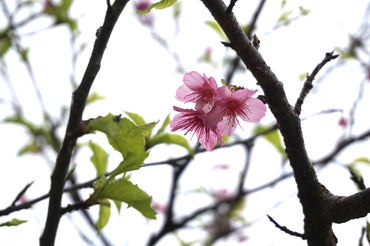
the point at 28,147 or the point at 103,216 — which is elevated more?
the point at 28,147

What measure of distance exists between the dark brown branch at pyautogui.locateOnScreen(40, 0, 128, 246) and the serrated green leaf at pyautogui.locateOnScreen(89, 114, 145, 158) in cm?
4

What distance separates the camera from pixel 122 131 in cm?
67

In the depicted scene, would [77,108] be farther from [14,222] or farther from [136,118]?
[136,118]

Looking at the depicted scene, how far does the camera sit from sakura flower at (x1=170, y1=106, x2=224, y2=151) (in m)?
1.03

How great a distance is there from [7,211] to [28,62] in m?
1.56

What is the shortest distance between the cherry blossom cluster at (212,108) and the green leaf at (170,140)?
0.16 metres

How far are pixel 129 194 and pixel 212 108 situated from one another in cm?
30

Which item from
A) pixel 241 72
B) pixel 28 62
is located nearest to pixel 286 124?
pixel 241 72

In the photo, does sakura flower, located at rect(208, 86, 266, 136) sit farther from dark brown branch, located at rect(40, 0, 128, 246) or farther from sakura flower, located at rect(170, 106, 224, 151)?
dark brown branch, located at rect(40, 0, 128, 246)

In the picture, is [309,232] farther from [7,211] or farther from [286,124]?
[7,211]

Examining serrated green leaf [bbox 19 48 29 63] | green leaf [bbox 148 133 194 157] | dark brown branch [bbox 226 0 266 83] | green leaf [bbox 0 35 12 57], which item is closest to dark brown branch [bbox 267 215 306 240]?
green leaf [bbox 148 133 194 157]

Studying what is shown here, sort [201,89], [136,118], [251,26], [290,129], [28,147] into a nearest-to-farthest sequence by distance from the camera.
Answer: [290,129]
[201,89]
[136,118]
[251,26]
[28,147]

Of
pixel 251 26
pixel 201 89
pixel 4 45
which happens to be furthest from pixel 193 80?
pixel 4 45

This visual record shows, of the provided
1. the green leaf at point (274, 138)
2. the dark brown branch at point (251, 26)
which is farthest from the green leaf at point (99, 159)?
the green leaf at point (274, 138)
